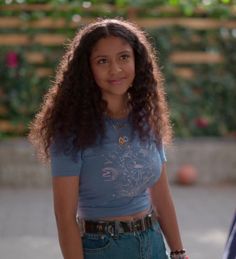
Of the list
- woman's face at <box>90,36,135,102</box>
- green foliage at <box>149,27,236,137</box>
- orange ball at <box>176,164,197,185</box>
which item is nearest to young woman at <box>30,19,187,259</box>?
woman's face at <box>90,36,135,102</box>

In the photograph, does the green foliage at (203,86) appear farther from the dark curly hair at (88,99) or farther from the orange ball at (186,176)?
the dark curly hair at (88,99)

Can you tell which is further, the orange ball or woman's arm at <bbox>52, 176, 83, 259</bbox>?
the orange ball

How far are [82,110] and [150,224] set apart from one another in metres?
0.45

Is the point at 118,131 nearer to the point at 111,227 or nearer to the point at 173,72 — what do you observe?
the point at 111,227

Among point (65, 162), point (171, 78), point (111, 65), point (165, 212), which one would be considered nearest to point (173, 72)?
point (171, 78)

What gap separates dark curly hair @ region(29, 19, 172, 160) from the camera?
8.99 ft

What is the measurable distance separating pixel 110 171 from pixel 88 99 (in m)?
0.25

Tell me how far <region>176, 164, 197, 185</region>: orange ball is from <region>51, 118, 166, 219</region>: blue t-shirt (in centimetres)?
598

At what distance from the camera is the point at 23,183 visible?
8.75m

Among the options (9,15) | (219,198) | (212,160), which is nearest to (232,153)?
(212,160)

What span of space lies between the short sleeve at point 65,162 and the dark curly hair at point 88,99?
3cm

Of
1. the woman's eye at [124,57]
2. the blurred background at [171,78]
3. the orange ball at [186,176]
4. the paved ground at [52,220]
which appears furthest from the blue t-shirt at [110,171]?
the orange ball at [186,176]

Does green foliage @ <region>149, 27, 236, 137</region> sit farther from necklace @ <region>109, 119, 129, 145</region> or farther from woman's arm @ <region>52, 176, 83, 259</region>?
woman's arm @ <region>52, 176, 83, 259</region>

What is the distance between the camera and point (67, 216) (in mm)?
2684
